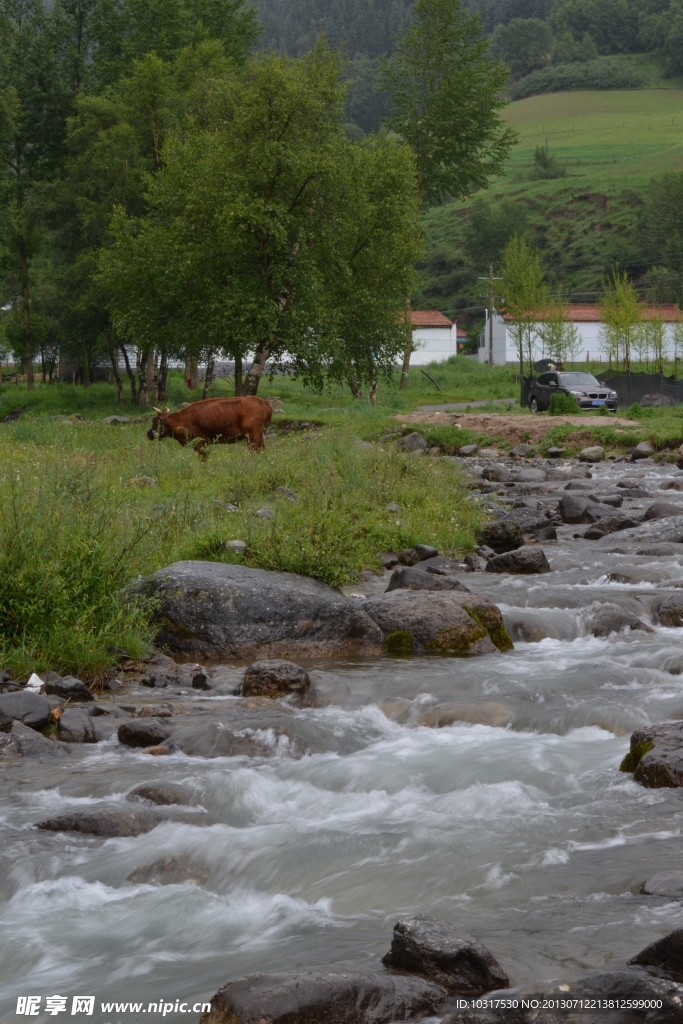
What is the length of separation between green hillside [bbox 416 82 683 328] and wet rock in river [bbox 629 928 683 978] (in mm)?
107862

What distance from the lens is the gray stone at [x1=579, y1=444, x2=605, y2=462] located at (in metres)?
28.4

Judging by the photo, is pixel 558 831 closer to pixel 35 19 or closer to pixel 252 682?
pixel 252 682

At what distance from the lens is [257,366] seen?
1335 inches

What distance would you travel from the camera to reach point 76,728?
6902 millimetres

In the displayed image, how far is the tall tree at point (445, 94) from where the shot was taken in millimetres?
54031

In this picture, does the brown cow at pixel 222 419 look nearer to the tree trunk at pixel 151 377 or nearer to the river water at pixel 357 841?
the river water at pixel 357 841

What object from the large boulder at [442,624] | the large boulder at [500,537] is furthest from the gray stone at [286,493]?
the large boulder at [442,624]

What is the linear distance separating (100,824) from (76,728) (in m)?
1.56

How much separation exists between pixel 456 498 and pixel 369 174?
25220 mm

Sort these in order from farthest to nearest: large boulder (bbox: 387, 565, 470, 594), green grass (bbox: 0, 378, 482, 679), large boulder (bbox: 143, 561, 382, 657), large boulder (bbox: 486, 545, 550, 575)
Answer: large boulder (bbox: 486, 545, 550, 575) → large boulder (bbox: 387, 565, 470, 594) → large boulder (bbox: 143, 561, 382, 657) → green grass (bbox: 0, 378, 482, 679)

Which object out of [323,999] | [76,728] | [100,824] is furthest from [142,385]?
[323,999]

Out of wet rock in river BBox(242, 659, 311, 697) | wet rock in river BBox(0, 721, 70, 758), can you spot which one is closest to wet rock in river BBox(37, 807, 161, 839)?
wet rock in river BBox(0, 721, 70, 758)

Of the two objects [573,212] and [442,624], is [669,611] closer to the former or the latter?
[442,624]

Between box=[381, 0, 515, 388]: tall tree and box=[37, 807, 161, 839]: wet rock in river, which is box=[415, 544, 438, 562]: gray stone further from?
box=[381, 0, 515, 388]: tall tree
